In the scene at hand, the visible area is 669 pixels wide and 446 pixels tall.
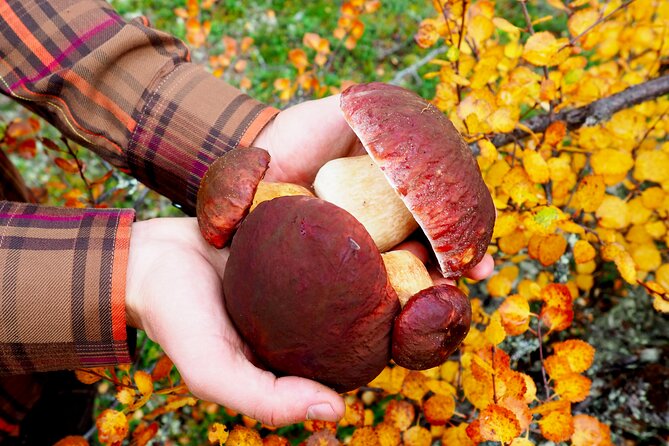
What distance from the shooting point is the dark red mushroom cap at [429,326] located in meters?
1.36

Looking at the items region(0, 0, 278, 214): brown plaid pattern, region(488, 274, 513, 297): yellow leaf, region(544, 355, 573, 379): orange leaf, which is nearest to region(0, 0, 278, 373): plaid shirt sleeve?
region(0, 0, 278, 214): brown plaid pattern

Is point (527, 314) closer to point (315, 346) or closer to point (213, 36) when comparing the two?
point (315, 346)

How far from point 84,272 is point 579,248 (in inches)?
61.4

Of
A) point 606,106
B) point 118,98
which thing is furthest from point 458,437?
point 118,98

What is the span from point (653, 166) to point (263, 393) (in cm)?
147

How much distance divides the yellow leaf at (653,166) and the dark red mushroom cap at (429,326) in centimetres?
86

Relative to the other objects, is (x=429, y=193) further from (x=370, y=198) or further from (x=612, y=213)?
(x=612, y=213)

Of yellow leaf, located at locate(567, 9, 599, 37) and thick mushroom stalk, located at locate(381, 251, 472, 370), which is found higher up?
yellow leaf, located at locate(567, 9, 599, 37)

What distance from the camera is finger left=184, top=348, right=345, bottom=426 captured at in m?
1.39

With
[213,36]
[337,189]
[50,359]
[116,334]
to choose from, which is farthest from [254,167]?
[213,36]

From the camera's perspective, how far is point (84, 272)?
1.58 m

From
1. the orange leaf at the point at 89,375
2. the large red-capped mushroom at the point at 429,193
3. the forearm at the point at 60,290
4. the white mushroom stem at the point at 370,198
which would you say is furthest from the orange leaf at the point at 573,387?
the orange leaf at the point at 89,375

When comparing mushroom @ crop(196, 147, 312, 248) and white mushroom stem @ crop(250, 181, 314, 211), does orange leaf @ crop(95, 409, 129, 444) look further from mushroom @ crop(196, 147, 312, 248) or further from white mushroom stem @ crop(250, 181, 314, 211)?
white mushroom stem @ crop(250, 181, 314, 211)

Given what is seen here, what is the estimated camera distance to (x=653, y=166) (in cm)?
177
